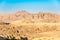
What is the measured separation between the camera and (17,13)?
17200cm

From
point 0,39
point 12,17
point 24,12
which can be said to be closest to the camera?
point 0,39

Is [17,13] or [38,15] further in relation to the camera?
[17,13]

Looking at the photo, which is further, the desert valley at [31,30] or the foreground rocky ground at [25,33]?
the desert valley at [31,30]

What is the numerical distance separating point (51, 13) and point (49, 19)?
13948 millimetres

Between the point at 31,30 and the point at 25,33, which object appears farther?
the point at 31,30

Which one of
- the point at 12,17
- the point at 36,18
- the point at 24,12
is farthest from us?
the point at 24,12

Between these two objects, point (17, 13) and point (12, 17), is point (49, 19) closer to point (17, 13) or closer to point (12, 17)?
point (12, 17)

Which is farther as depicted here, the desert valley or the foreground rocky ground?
the desert valley

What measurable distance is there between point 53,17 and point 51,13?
325 inches

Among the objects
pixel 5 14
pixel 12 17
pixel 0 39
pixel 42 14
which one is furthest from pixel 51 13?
pixel 0 39

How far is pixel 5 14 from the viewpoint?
173 meters

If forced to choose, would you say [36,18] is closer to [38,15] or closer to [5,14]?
[38,15]

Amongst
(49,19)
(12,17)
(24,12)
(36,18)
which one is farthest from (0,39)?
(24,12)

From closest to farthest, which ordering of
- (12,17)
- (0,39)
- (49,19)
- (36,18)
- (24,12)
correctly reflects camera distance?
(0,39) < (49,19) < (36,18) < (12,17) < (24,12)
